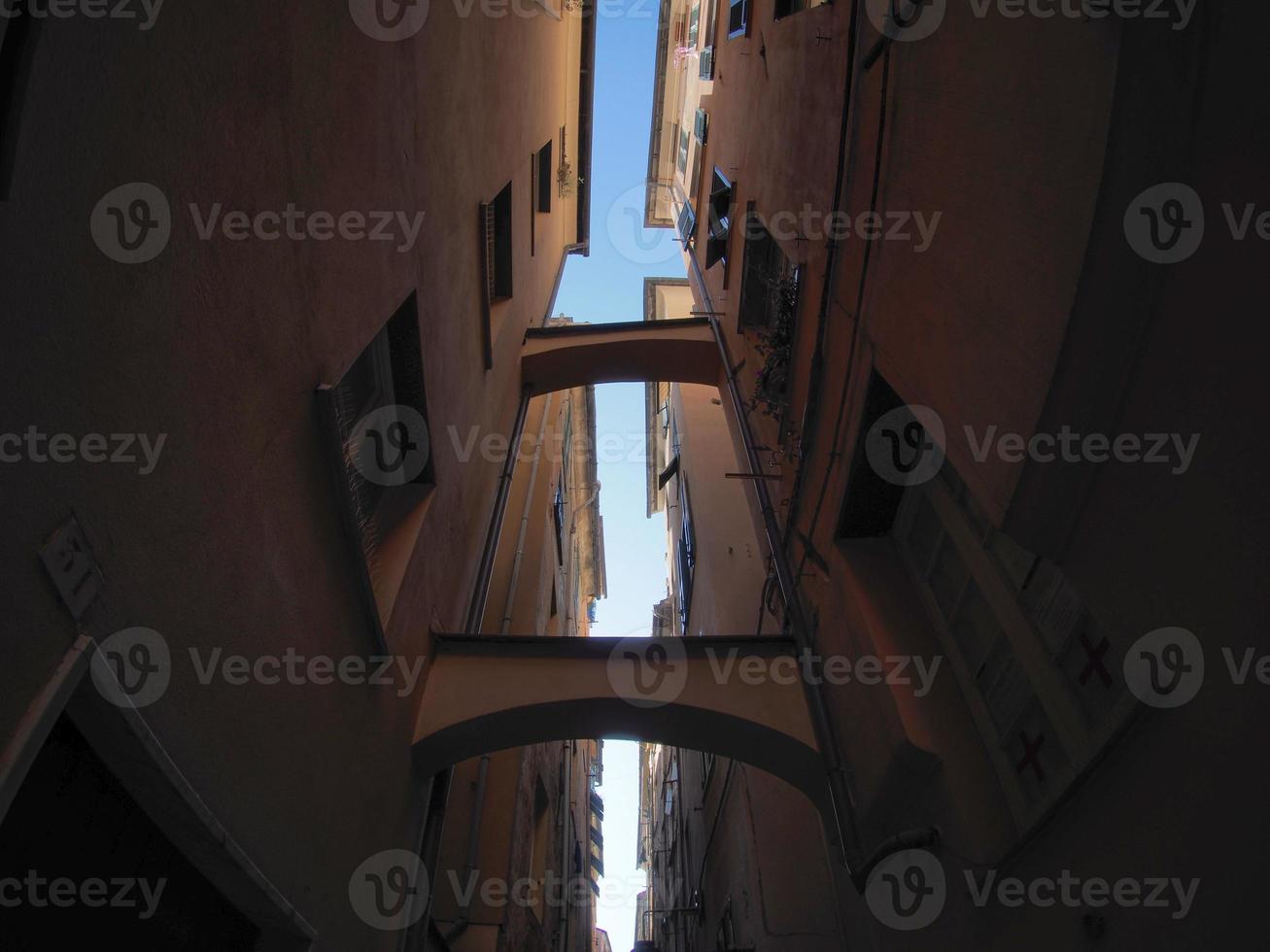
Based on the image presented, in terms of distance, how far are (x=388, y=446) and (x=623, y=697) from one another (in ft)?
7.66

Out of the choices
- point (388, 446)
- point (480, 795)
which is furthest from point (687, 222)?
point (480, 795)

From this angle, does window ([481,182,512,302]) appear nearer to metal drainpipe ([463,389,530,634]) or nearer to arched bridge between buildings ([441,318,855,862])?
metal drainpipe ([463,389,530,634])

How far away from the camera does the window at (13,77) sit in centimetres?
150

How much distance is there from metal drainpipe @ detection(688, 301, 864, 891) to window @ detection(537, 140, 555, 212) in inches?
186

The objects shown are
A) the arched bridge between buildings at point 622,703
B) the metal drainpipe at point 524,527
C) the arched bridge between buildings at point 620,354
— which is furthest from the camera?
the metal drainpipe at point 524,527

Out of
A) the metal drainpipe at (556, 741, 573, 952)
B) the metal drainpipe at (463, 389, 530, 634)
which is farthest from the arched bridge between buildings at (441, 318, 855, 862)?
the metal drainpipe at (556, 741, 573, 952)

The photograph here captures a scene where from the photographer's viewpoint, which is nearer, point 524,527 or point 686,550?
point 524,527

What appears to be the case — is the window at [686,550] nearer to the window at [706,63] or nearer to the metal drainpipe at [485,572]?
the metal drainpipe at [485,572]

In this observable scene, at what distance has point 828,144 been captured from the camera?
5.08 metres

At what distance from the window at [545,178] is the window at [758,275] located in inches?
149

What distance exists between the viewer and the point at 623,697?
510 centimetres

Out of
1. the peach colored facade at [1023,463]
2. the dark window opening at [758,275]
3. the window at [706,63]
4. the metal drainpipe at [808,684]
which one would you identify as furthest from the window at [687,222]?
the peach colored facade at [1023,463]

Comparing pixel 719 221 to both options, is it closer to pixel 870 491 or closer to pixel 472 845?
pixel 870 491

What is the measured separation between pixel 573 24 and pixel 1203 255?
1209 centimetres
